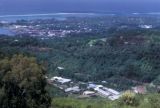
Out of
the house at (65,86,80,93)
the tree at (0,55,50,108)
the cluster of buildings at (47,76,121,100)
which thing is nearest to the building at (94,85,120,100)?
the cluster of buildings at (47,76,121,100)

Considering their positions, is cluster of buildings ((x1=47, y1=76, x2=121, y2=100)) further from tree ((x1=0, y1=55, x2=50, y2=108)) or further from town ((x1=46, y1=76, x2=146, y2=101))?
tree ((x1=0, y1=55, x2=50, y2=108))

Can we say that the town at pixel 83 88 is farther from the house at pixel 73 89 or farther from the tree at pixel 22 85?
the tree at pixel 22 85

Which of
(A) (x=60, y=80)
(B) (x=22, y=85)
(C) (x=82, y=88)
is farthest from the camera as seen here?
(A) (x=60, y=80)

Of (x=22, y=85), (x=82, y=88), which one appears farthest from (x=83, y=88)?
(x=22, y=85)

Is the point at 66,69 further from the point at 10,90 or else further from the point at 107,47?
the point at 10,90

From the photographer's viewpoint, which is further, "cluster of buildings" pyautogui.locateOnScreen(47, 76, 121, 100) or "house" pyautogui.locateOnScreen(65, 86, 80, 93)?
"house" pyautogui.locateOnScreen(65, 86, 80, 93)

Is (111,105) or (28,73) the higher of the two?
(28,73)

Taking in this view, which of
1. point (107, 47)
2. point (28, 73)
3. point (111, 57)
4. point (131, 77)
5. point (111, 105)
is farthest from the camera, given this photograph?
point (107, 47)

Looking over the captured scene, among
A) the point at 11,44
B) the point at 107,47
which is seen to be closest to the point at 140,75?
the point at 107,47

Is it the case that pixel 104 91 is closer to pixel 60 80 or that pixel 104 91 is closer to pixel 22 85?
pixel 60 80
